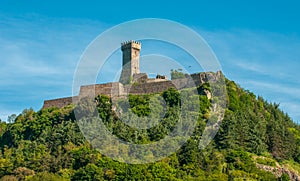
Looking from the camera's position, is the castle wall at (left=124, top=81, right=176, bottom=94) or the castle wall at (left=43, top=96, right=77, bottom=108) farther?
the castle wall at (left=43, top=96, right=77, bottom=108)

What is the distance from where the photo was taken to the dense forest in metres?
59.0

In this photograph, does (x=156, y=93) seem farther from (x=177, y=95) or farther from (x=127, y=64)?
(x=127, y=64)

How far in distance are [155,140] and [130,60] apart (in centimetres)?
1828

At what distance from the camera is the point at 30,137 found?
2815 inches

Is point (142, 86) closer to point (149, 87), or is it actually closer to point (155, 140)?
point (149, 87)

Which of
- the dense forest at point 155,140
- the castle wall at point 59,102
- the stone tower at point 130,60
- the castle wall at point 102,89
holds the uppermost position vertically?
the stone tower at point 130,60

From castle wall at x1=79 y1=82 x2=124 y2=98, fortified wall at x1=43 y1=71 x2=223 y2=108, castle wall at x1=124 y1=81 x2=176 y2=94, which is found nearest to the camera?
fortified wall at x1=43 y1=71 x2=223 y2=108

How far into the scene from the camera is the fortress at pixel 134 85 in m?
70.6

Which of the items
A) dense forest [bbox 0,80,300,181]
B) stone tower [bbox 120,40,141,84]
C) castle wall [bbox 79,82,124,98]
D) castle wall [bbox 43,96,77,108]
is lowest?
dense forest [bbox 0,80,300,181]

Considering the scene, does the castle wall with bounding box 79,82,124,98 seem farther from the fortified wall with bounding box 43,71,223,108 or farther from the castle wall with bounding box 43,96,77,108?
the castle wall with bounding box 43,96,77,108

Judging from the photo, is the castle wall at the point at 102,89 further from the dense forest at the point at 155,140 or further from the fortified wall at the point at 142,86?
the dense forest at the point at 155,140

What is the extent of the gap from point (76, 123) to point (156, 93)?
9.04 metres

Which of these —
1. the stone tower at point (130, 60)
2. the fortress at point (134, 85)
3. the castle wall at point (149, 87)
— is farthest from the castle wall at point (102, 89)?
the stone tower at point (130, 60)

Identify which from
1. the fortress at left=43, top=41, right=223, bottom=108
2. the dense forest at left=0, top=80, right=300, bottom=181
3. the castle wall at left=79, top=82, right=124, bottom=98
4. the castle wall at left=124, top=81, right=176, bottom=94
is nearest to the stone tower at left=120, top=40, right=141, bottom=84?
the fortress at left=43, top=41, right=223, bottom=108
